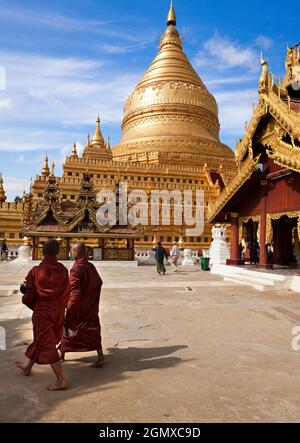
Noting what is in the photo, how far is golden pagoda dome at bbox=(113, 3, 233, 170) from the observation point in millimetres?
41375

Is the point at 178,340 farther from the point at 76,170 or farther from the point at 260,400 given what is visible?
the point at 76,170

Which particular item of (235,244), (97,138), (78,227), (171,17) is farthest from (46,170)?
(171,17)

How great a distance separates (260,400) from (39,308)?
2386 millimetres

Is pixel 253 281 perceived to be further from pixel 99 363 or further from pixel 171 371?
pixel 99 363

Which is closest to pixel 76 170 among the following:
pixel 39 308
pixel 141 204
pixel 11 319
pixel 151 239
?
pixel 141 204

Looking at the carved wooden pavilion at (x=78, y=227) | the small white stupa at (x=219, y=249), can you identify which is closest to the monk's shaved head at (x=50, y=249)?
the carved wooden pavilion at (x=78, y=227)

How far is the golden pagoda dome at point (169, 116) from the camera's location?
4138 cm

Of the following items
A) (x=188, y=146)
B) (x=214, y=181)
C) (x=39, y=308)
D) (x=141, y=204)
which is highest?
(x=188, y=146)

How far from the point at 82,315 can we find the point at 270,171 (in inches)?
411

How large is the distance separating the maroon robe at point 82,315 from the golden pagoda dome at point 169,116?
118ft

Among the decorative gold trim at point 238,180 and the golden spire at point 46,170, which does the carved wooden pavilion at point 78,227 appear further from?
the golden spire at point 46,170

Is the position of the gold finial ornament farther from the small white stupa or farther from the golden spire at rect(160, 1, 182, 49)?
the golden spire at rect(160, 1, 182, 49)
